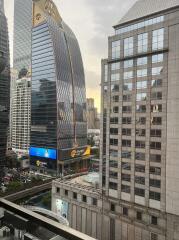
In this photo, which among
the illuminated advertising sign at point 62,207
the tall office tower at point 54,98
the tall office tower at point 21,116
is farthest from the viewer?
the tall office tower at point 21,116

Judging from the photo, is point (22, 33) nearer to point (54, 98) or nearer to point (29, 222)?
point (54, 98)

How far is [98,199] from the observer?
33.6m

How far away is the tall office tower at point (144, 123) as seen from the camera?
91.2 ft

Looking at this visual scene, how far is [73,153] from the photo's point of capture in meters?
83.5

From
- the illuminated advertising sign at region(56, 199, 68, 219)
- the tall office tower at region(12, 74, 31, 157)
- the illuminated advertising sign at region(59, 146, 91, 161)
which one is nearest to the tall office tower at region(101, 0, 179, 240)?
the illuminated advertising sign at region(56, 199, 68, 219)

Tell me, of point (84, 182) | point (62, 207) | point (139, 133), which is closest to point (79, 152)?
point (84, 182)

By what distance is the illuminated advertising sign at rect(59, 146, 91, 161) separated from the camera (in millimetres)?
78688

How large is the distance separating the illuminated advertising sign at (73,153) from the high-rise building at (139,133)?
Answer: 143ft

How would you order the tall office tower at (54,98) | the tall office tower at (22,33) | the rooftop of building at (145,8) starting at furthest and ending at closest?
the tall office tower at (22,33) → the tall office tower at (54,98) → the rooftop of building at (145,8)

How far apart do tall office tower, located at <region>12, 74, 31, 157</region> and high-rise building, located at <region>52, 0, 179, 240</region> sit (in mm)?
74427

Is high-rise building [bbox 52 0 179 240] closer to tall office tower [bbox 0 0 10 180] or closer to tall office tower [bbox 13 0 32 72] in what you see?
tall office tower [bbox 0 0 10 180]

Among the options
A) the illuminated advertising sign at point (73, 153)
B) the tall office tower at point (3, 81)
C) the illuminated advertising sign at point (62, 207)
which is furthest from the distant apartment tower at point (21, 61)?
the illuminated advertising sign at point (62, 207)

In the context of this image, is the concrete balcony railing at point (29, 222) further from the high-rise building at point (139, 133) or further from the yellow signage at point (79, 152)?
the yellow signage at point (79, 152)

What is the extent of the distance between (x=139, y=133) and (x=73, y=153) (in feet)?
181
